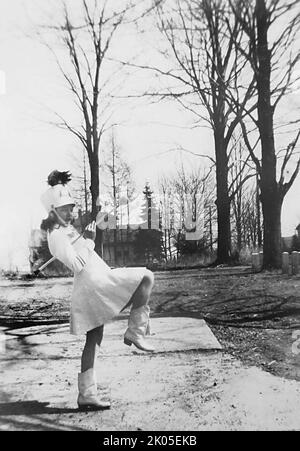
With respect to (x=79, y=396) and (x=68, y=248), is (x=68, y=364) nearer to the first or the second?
(x=79, y=396)

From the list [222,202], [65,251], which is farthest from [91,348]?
[222,202]

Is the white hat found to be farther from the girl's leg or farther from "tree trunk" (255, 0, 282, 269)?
"tree trunk" (255, 0, 282, 269)

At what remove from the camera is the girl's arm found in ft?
6.43

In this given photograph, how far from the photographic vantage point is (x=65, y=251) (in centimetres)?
195

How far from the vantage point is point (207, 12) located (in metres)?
2.66

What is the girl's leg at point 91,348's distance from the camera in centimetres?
200

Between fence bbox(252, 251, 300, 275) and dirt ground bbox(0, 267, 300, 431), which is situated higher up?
fence bbox(252, 251, 300, 275)

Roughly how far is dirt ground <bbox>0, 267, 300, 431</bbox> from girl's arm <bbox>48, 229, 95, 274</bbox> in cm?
59

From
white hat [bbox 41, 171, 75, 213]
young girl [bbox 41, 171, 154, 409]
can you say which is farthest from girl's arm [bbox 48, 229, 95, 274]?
white hat [bbox 41, 171, 75, 213]

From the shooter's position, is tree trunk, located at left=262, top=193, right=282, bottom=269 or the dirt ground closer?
the dirt ground

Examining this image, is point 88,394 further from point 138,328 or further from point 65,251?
point 65,251

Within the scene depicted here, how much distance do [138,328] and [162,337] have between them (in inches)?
19.9

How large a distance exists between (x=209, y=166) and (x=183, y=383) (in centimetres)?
130
